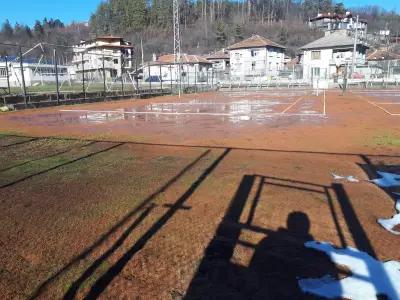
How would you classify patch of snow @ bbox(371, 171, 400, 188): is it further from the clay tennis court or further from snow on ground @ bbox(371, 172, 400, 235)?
the clay tennis court

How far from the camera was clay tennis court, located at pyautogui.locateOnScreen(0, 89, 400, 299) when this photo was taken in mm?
3328

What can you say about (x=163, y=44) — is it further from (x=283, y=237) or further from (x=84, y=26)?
(x=283, y=237)

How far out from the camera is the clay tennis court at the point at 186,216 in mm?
3328

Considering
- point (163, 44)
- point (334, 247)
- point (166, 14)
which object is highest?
point (166, 14)

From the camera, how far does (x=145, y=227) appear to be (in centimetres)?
438

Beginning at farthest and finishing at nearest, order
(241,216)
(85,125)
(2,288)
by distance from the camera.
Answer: (85,125)
(241,216)
(2,288)

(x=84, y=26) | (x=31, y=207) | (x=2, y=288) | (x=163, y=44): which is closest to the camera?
(x=2, y=288)

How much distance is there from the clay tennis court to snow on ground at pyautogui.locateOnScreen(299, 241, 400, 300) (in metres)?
0.05

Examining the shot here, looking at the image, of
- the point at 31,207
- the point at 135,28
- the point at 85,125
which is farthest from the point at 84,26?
the point at 31,207

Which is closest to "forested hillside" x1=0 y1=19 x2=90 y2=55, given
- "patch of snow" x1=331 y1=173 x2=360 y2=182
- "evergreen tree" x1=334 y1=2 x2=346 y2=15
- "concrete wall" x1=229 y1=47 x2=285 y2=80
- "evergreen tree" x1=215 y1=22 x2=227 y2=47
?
"evergreen tree" x1=215 y1=22 x2=227 y2=47

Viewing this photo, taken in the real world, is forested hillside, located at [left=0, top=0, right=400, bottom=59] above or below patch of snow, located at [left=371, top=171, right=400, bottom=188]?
above

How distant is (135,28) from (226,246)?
120740 millimetres

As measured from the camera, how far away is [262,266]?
354cm

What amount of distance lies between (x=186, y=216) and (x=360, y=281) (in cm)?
210
